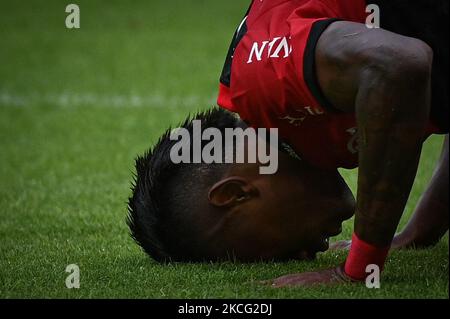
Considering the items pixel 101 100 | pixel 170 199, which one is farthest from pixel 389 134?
pixel 101 100

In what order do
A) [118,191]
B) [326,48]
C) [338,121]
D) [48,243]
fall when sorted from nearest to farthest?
[326,48]
[338,121]
[48,243]
[118,191]

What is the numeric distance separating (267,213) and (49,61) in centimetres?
831

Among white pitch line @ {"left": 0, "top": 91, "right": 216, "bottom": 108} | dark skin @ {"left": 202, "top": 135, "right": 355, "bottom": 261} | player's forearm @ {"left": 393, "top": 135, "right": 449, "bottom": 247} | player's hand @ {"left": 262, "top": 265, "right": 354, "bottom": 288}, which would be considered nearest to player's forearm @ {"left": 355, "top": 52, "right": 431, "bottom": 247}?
player's hand @ {"left": 262, "top": 265, "right": 354, "bottom": 288}

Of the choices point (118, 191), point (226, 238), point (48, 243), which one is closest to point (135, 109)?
point (118, 191)

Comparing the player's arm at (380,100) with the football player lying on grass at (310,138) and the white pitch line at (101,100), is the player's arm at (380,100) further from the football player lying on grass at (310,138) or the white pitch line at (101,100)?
the white pitch line at (101,100)

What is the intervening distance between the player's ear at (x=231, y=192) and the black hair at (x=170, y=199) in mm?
57

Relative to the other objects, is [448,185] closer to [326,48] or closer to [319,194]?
[319,194]

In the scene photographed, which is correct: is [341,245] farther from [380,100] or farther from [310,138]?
[380,100]

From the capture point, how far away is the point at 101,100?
31.8 ft

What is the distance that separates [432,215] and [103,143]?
3778 millimetres

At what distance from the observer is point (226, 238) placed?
379cm

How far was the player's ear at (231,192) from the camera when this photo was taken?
372cm

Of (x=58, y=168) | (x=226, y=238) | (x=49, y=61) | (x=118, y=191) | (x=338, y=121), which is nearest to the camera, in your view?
(x=338, y=121)

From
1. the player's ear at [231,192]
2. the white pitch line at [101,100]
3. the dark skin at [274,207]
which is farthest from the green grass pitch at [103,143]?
the player's ear at [231,192]
